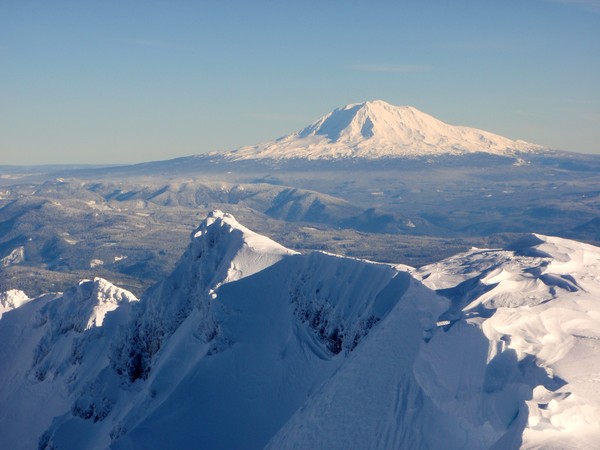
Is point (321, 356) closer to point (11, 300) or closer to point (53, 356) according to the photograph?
point (53, 356)

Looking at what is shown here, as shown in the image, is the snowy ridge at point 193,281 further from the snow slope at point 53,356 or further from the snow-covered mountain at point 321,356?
the snow slope at point 53,356

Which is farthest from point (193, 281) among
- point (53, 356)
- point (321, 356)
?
point (53, 356)

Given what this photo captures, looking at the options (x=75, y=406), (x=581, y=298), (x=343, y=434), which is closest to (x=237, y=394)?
(x=343, y=434)

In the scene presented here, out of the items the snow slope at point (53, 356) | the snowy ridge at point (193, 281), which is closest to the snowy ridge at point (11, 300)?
the snow slope at point (53, 356)

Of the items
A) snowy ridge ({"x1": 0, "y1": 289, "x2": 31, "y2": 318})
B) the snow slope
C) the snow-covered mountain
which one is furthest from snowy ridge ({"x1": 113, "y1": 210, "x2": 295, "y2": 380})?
snowy ridge ({"x1": 0, "y1": 289, "x2": 31, "y2": 318})

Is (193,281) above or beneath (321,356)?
above

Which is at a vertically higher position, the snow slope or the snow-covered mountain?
the snow-covered mountain

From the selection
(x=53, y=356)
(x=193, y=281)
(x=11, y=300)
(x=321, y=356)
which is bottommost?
(x=11, y=300)

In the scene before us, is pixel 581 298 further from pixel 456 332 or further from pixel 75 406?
pixel 75 406

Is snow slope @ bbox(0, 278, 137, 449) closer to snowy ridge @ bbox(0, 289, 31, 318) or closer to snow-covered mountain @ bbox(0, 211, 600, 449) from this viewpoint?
snow-covered mountain @ bbox(0, 211, 600, 449)
